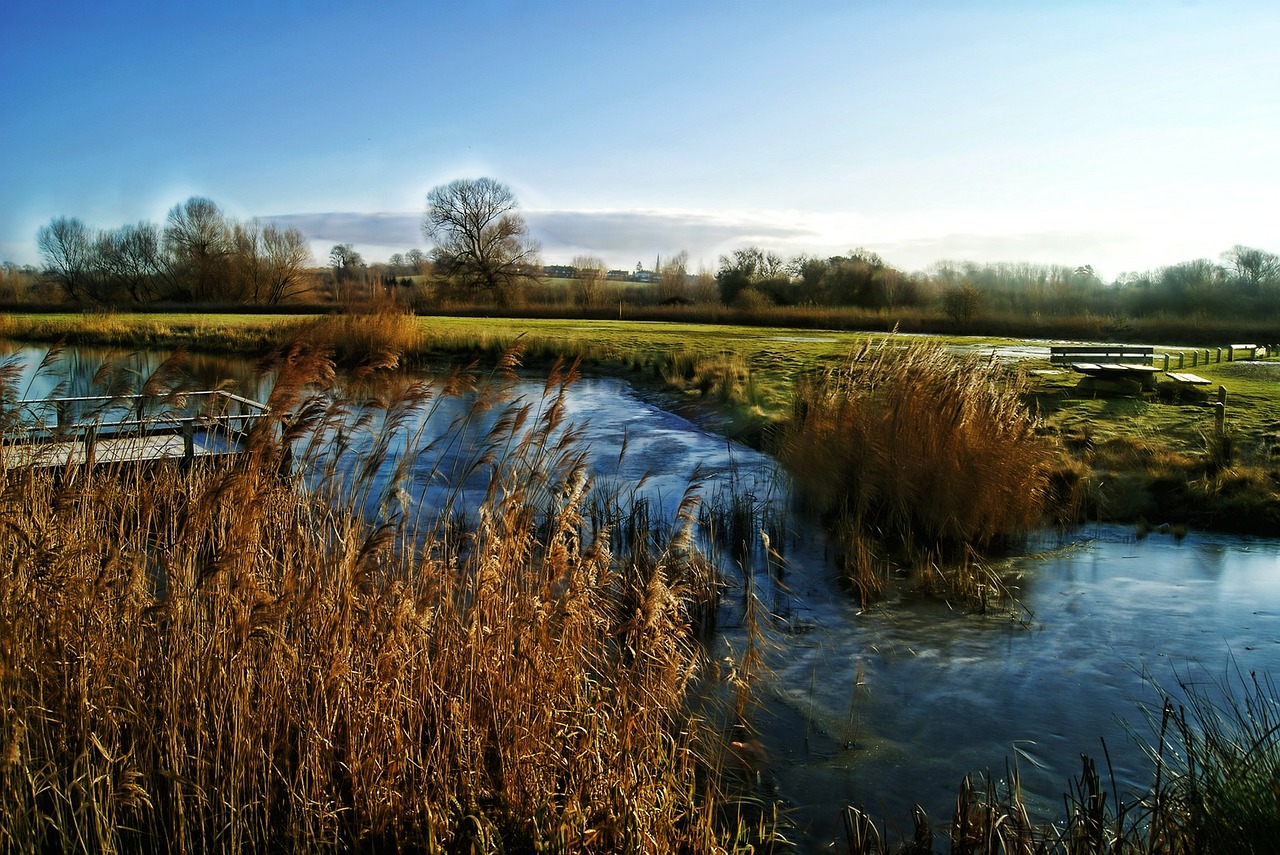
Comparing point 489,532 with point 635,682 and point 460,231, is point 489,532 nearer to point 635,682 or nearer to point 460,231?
point 635,682

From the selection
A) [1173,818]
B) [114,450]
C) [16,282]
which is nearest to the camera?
[1173,818]

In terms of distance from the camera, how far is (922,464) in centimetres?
963

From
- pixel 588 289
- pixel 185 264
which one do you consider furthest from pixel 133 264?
pixel 588 289

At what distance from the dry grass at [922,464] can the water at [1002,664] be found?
0.54 meters

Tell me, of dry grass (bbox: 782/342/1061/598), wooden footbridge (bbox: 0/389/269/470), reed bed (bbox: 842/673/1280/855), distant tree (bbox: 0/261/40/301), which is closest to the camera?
reed bed (bbox: 842/673/1280/855)

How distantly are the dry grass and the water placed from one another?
1.77 ft

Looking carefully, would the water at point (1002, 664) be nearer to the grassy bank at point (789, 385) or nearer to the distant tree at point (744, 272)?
the grassy bank at point (789, 385)

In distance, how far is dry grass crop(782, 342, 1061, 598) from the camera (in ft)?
31.1

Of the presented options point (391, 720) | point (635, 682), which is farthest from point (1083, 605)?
point (391, 720)

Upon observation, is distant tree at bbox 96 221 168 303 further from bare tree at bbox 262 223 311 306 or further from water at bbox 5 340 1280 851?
water at bbox 5 340 1280 851

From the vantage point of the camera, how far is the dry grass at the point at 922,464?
31.1 ft

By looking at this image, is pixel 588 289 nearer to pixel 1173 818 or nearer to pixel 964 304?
pixel 964 304

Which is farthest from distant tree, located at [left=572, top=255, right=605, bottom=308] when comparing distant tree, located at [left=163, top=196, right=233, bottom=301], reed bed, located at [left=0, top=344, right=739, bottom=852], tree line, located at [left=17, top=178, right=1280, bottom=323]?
reed bed, located at [left=0, top=344, right=739, bottom=852]

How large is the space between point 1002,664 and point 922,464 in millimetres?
3177
